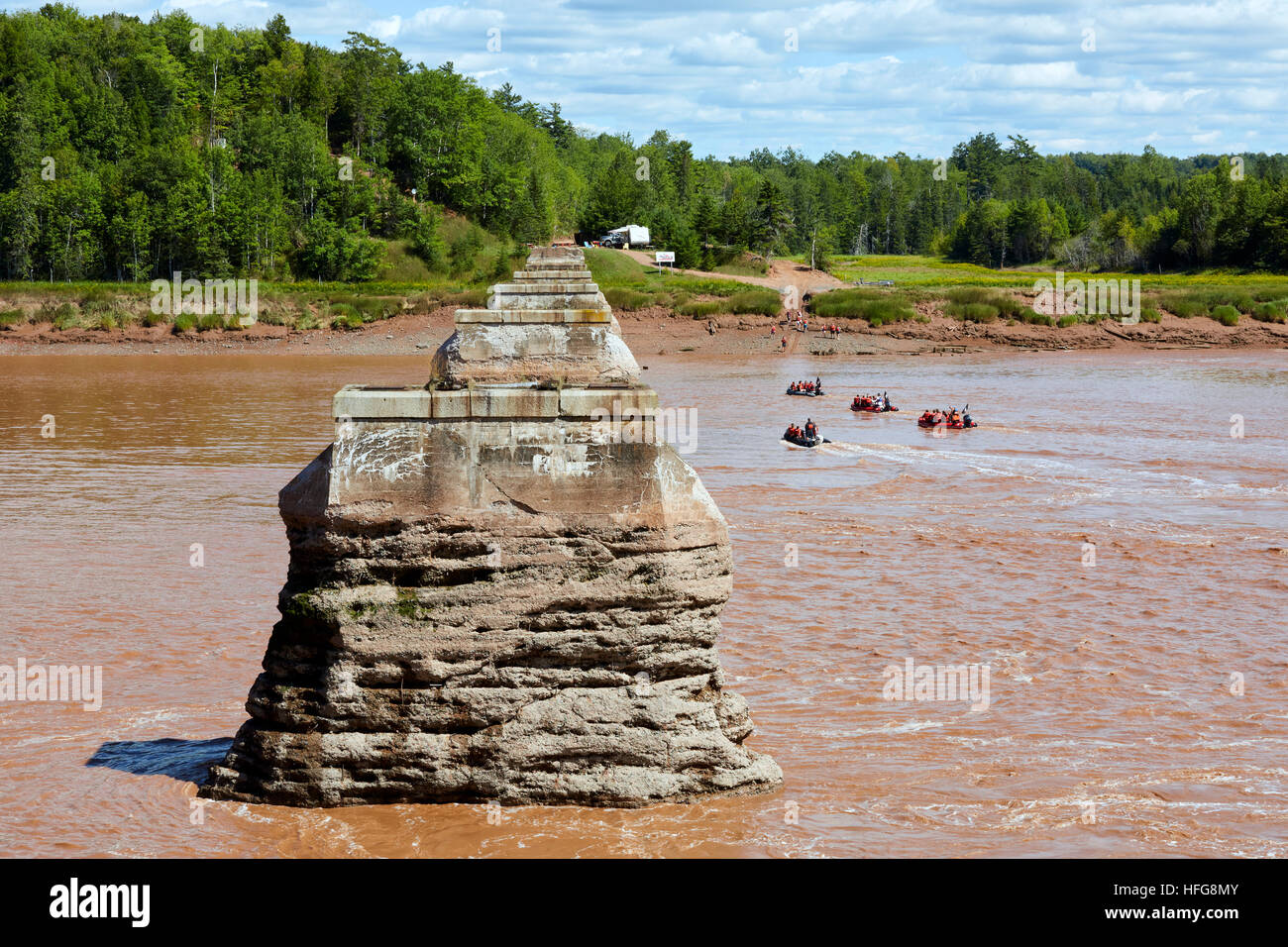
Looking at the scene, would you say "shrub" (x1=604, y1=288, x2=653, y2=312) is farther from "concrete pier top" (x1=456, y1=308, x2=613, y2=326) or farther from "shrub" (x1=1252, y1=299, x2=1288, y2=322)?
"concrete pier top" (x1=456, y1=308, x2=613, y2=326)

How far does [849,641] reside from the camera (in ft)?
41.5

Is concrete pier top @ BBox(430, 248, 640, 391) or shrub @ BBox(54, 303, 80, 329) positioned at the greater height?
shrub @ BBox(54, 303, 80, 329)

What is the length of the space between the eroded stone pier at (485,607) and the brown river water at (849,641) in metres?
0.26

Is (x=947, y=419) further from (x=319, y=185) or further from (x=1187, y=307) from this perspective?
(x=319, y=185)

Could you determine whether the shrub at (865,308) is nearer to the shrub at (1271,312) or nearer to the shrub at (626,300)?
the shrub at (626,300)

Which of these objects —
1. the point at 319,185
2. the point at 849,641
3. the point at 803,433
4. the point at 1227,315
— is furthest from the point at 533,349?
the point at 319,185

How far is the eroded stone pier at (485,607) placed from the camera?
22.5 ft

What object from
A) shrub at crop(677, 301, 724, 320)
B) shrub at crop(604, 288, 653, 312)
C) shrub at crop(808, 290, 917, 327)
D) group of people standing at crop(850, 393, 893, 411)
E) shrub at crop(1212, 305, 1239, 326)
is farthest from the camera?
shrub at crop(1212, 305, 1239, 326)

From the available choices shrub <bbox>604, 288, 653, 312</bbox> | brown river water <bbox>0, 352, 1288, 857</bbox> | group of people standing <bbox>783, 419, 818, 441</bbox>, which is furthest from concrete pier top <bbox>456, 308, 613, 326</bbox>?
shrub <bbox>604, 288, 653, 312</bbox>

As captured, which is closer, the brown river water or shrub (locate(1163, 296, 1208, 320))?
the brown river water

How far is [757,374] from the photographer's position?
48094mm

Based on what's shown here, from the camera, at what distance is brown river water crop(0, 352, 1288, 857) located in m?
7.24

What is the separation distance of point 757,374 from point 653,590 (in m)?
41.5

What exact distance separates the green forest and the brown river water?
1313 inches
